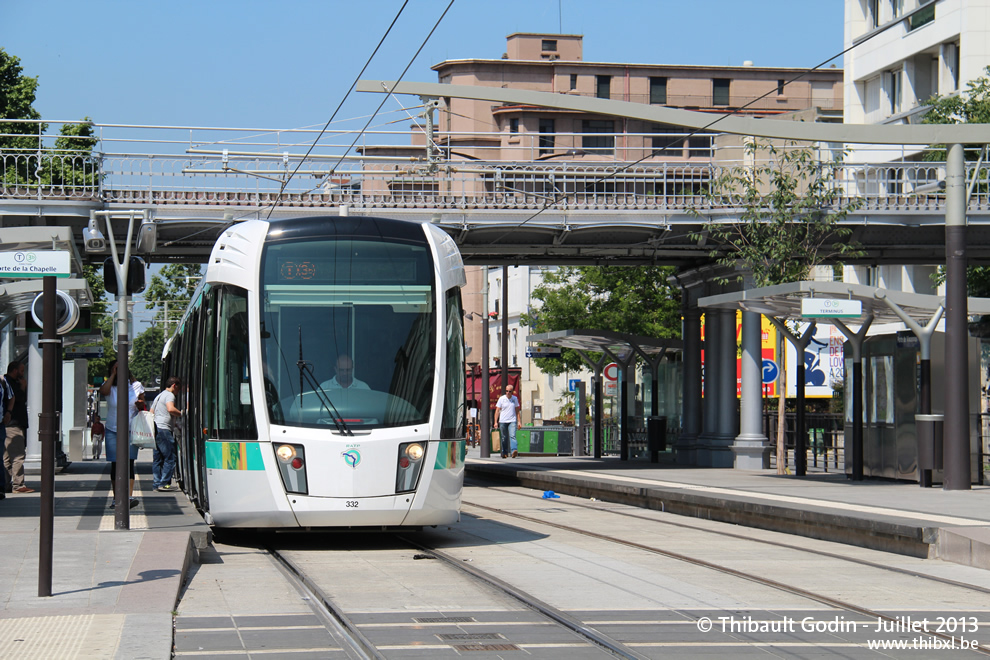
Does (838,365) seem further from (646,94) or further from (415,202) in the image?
(646,94)

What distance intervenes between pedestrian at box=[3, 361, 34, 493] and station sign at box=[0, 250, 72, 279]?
340 inches

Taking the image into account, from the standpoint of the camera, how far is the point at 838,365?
127ft

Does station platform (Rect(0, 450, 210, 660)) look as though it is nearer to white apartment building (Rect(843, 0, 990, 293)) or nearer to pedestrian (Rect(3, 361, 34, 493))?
pedestrian (Rect(3, 361, 34, 493))

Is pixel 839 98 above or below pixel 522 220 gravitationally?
above

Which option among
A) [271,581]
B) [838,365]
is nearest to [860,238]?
[838,365]

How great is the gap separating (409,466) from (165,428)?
8.09m

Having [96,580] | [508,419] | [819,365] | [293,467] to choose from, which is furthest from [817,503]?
[819,365]

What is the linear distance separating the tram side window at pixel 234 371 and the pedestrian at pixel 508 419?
72.4 feet

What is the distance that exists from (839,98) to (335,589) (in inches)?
3321

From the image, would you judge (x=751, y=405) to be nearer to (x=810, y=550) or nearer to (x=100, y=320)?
(x=810, y=550)

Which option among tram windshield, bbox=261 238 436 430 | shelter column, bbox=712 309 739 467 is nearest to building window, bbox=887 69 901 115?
shelter column, bbox=712 309 739 467

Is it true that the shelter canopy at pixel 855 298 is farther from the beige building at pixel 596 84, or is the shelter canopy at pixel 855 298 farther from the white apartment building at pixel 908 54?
the beige building at pixel 596 84

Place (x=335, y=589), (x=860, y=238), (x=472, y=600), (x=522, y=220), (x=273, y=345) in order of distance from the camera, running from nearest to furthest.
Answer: (x=472, y=600)
(x=335, y=589)
(x=273, y=345)
(x=522, y=220)
(x=860, y=238)

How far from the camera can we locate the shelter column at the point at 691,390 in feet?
93.2
